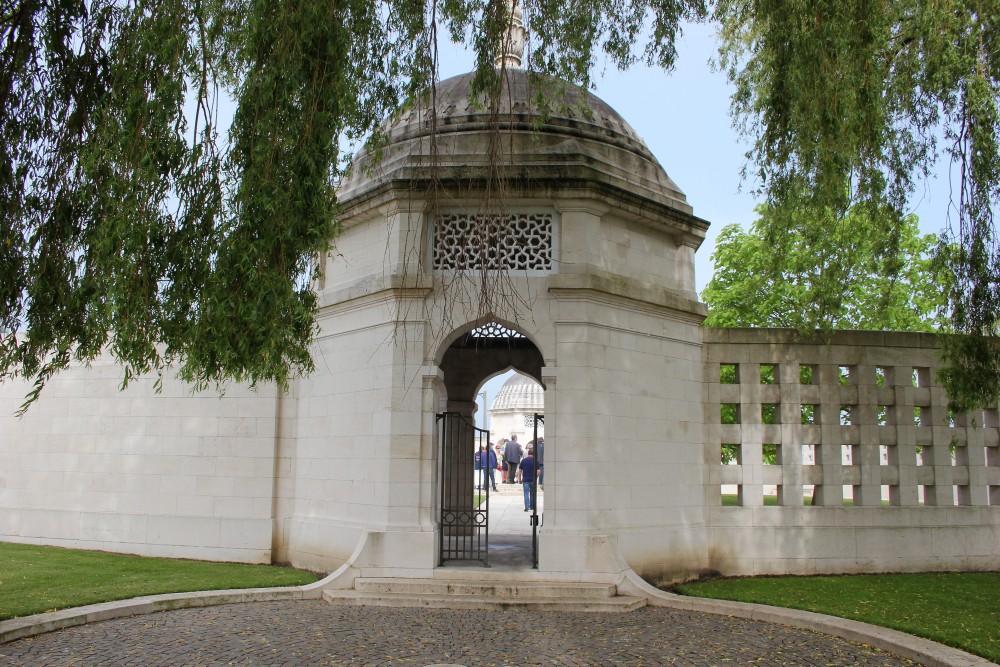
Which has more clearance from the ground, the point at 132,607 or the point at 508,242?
the point at 508,242

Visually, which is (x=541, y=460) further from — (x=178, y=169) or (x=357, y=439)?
(x=178, y=169)

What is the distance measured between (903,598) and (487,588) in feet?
14.4

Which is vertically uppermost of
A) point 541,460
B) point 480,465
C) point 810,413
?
point 810,413

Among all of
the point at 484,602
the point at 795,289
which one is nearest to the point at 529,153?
the point at 484,602

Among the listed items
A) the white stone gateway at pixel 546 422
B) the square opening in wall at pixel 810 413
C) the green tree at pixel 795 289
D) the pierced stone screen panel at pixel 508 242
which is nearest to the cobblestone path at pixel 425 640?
the white stone gateway at pixel 546 422

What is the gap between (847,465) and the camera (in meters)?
10.2

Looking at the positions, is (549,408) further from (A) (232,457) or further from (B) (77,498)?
(B) (77,498)

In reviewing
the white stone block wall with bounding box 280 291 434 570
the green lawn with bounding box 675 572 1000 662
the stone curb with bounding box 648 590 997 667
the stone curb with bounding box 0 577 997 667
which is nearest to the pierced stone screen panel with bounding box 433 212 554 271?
the white stone block wall with bounding box 280 291 434 570

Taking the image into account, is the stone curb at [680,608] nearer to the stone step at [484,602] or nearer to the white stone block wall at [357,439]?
the stone step at [484,602]

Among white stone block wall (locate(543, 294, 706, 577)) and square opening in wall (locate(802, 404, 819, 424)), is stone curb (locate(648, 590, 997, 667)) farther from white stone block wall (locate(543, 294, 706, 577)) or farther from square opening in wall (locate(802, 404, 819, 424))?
square opening in wall (locate(802, 404, 819, 424))

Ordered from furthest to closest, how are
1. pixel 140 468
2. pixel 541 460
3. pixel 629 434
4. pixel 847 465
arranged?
1. pixel 541 460
2. pixel 140 468
3. pixel 847 465
4. pixel 629 434

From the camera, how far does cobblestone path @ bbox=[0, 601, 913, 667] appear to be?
6023mm

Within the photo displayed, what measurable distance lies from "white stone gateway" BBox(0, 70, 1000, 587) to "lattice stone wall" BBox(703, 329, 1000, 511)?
0.03 m

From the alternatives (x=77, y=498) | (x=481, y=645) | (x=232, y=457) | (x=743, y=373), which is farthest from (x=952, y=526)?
(x=77, y=498)
